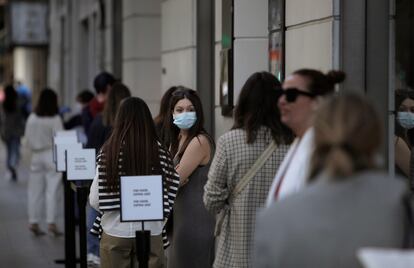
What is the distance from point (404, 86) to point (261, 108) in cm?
205

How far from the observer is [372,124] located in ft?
11.4

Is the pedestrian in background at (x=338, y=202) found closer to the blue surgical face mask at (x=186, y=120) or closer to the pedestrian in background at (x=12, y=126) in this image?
the blue surgical face mask at (x=186, y=120)

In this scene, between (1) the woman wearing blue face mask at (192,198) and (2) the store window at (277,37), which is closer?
(1) the woman wearing blue face mask at (192,198)

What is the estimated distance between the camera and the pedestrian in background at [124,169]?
6.58m

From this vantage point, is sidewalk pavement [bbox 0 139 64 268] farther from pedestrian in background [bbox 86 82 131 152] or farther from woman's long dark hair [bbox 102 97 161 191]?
woman's long dark hair [bbox 102 97 161 191]

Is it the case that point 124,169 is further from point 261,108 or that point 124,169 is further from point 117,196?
point 261,108

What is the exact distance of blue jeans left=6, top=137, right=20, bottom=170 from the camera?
65.6ft

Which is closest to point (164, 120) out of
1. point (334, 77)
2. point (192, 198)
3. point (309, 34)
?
point (192, 198)

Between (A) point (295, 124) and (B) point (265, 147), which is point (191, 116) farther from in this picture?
(A) point (295, 124)

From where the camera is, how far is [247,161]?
567 centimetres

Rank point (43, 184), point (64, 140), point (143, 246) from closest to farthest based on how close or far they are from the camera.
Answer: point (143, 246) < point (64, 140) < point (43, 184)

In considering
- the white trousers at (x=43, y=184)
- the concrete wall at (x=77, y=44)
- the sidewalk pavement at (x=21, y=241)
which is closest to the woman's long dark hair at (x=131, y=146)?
the sidewalk pavement at (x=21, y=241)

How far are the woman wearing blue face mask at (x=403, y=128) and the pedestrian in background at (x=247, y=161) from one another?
1.65 meters

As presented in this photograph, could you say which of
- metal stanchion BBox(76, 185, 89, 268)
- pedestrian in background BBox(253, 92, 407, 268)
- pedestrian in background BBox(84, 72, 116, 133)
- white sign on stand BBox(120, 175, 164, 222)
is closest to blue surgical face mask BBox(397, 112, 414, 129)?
white sign on stand BBox(120, 175, 164, 222)
